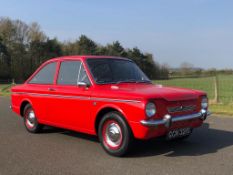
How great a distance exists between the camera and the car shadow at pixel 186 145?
6102mm

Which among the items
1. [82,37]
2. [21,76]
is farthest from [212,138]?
[82,37]

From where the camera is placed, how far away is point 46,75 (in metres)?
7.79

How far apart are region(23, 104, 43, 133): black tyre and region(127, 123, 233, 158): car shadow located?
2.59 m

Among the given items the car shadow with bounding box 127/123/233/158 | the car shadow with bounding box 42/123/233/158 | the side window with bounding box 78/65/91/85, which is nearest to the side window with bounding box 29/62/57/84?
the side window with bounding box 78/65/91/85

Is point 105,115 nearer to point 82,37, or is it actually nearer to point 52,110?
point 52,110

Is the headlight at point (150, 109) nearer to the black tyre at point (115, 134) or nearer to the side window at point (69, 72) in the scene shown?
the black tyre at point (115, 134)

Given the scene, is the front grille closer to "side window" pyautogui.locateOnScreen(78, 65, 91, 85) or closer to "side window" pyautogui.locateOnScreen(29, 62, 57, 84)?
"side window" pyautogui.locateOnScreen(78, 65, 91, 85)

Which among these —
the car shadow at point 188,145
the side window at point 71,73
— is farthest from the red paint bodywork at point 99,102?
the car shadow at point 188,145

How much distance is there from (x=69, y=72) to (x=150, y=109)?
2344 millimetres

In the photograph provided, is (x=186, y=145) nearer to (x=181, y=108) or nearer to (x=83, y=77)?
(x=181, y=108)

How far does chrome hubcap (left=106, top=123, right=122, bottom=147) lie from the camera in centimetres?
587

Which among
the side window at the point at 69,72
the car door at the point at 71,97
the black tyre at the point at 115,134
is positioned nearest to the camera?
the black tyre at the point at 115,134

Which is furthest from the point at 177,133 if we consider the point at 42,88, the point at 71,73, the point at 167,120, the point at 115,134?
the point at 42,88

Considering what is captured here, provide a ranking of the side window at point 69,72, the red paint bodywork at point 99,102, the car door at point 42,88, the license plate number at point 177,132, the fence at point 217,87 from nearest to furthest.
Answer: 1. the red paint bodywork at point 99,102
2. the license plate number at point 177,132
3. the side window at point 69,72
4. the car door at point 42,88
5. the fence at point 217,87
